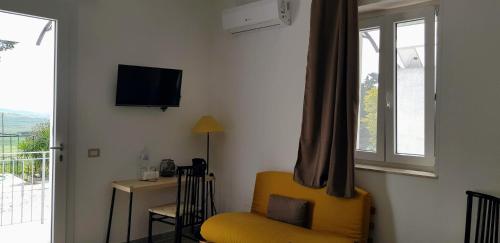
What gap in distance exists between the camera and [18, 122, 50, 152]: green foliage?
2.96m

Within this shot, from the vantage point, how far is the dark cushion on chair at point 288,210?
9.67 ft

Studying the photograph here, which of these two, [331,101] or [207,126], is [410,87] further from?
[207,126]

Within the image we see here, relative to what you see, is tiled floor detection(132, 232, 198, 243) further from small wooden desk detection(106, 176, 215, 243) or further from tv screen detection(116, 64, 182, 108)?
tv screen detection(116, 64, 182, 108)

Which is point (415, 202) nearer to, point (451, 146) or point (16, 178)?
point (451, 146)

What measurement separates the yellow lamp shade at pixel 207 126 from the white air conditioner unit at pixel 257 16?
39.0 inches

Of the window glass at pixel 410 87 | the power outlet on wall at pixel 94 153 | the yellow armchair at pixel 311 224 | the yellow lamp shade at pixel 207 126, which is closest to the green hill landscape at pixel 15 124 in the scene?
the power outlet on wall at pixel 94 153

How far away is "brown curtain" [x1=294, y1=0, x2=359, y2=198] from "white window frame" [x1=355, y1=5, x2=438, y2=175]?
0.86 ft

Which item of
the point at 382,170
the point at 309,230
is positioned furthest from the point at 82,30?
the point at 382,170

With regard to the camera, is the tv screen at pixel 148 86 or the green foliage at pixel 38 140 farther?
the tv screen at pixel 148 86

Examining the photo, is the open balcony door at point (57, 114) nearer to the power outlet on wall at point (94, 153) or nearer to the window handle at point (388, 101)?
the power outlet on wall at point (94, 153)

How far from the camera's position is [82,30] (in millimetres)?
3201

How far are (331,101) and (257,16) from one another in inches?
46.6

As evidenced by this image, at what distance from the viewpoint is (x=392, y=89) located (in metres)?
2.87

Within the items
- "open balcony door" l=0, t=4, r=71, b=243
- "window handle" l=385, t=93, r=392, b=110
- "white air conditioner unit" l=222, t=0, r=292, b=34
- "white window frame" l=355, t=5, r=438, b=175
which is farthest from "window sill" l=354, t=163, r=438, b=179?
"open balcony door" l=0, t=4, r=71, b=243
